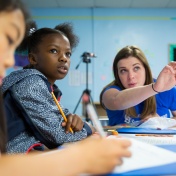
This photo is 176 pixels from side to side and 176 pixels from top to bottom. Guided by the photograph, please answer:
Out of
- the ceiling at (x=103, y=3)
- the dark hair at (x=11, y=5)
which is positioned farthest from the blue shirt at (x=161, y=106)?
the ceiling at (x=103, y=3)

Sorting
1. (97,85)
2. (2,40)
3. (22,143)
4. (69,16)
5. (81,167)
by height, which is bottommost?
(97,85)

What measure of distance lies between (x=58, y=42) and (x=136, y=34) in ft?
10.7

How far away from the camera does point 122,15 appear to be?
157 inches

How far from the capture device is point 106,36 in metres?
3.96

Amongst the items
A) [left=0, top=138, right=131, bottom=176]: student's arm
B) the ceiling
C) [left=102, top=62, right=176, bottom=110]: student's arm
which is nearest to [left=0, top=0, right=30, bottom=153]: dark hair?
[left=0, top=138, right=131, bottom=176]: student's arm

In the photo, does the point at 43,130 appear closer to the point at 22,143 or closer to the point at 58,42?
the point at 22,143

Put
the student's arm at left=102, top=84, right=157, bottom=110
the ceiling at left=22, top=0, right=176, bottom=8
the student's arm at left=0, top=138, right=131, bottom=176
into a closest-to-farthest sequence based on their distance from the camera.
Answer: the student's arm at left=0, top=138, right=131, bottom=176 → the student's arm at left=102, top=84, right=157, bottom=110 → the ceiling at left=22, top=0, right=176, bottom=8

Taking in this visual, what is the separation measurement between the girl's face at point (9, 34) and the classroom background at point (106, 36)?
3.61 metres

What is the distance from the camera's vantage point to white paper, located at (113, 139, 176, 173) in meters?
0.37

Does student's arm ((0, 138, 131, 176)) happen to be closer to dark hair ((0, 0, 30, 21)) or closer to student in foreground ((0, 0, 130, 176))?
student in foreground ((0, 0, 130, 176))

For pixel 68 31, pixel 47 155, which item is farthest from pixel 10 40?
pixel 68 31

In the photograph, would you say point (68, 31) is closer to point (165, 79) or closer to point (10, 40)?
point (165, 79)

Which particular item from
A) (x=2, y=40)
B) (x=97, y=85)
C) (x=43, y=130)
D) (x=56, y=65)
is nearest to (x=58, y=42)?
(x=56, y=65)

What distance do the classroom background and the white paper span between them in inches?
136
